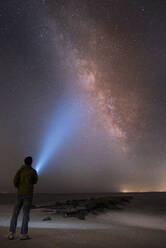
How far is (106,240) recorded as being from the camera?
19.6ft

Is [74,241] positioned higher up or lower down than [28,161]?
lower down

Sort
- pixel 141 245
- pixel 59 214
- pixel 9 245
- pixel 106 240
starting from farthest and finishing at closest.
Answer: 1. pixel 59 214
2. pixel 106 240
3. pixel 141 245
4. pixel 9 245

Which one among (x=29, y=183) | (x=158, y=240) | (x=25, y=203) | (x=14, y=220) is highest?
(x=29, y=183)

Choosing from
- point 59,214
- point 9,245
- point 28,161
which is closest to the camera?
point 9,245

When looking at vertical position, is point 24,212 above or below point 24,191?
below

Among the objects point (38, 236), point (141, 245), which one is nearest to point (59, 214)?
point (38, 236)

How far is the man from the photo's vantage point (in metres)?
5.97

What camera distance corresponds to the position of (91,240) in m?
5.84

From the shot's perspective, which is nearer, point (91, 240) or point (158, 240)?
point (91, 240)

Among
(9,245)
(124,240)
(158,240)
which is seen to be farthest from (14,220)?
(158,240)

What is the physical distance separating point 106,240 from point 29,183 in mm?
2620

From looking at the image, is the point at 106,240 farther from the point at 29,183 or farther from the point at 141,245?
the point at 29,183

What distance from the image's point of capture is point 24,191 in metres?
6.09

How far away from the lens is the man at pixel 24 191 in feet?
Answer: 19.6
